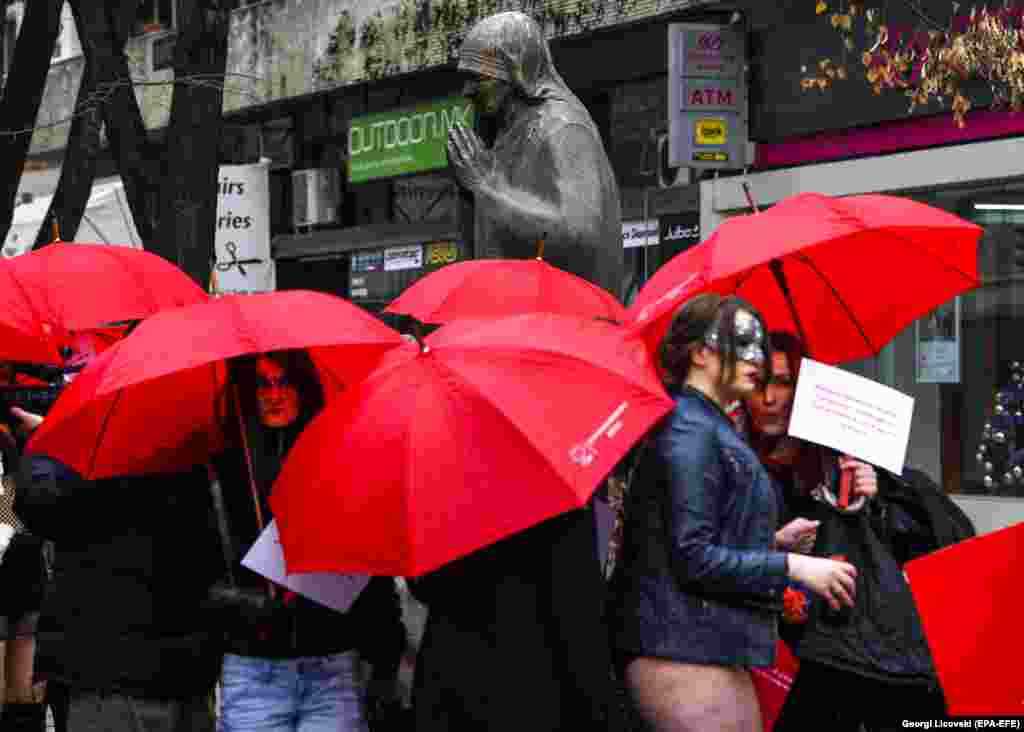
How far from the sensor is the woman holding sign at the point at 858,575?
569 centimetres

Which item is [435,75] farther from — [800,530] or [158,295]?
[800,530]

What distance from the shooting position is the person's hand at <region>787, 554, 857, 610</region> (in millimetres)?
5012

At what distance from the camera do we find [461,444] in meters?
4.74

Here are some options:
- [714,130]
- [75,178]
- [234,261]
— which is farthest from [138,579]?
[234,261]

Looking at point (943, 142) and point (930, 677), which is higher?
point (943, 142)

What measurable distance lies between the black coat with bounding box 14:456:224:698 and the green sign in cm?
1474

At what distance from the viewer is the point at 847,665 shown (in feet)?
18.6

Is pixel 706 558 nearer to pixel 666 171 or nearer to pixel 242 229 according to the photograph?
pixel 666 171

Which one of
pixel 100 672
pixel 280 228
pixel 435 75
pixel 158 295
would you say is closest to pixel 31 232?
pixel 280 228

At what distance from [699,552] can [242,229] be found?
664 inches

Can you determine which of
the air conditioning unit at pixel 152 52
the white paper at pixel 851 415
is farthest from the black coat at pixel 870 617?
the air conditioning unit at pixel 152 52

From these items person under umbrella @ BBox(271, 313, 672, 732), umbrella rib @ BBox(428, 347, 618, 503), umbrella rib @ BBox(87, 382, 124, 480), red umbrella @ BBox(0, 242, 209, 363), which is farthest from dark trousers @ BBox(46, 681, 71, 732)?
umbrella rib @ BBox(428, 347, 618, 503)

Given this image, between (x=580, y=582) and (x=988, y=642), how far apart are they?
0.92 metres

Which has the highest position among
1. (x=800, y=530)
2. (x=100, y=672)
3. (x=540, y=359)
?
(x=540, y=359)
